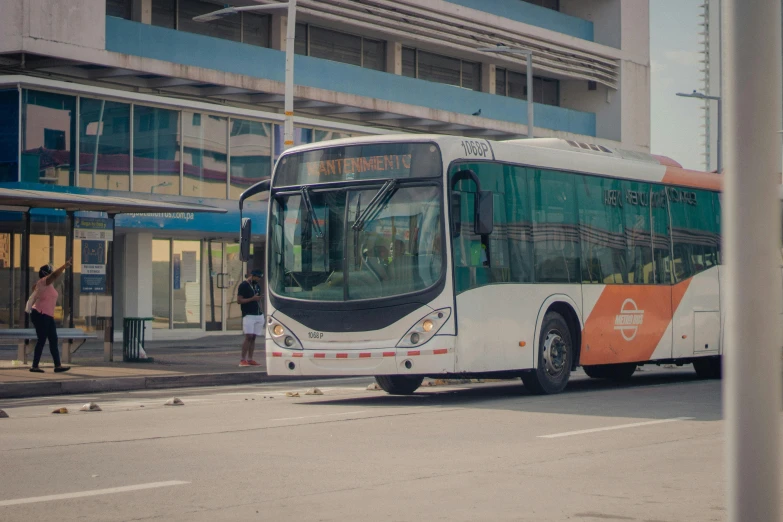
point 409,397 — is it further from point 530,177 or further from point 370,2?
Answer: point 370,2

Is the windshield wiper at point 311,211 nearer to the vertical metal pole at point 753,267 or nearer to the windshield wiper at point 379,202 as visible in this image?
the windshield wiper at point 379,202

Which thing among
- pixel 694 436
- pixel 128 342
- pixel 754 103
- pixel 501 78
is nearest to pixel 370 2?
pixel 501 78

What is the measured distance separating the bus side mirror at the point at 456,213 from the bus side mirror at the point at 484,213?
30 cm

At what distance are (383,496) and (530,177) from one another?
8.77 meters

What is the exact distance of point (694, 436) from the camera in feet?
34.2

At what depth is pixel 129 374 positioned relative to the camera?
19.4 metres

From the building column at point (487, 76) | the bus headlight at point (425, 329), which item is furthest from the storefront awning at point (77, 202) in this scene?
the building column at point (487, 76)

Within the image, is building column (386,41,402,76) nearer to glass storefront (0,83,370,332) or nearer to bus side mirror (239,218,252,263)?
glass storefront (0,83,370,332)

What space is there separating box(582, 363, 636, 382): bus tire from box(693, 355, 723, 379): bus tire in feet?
4.33

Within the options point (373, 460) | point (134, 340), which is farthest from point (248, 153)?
point (373, 460)

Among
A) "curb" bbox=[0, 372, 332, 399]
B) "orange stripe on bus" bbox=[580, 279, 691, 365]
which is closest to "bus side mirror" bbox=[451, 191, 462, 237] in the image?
"orange stripe on bus" bbox=[580, 279, 691, 365]

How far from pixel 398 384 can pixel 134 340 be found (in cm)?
859

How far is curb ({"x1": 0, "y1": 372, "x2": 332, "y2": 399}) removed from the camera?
1698cm

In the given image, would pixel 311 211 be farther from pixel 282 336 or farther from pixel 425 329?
pixel 425 329
